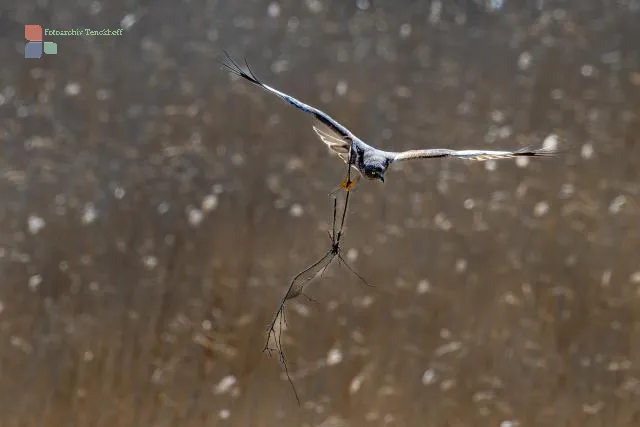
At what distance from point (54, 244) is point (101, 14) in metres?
0.29

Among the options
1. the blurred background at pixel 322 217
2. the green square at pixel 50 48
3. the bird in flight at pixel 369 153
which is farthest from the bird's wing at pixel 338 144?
the green square at pixel 50 48

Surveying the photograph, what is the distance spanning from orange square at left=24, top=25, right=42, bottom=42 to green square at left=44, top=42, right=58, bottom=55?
0.01 meters

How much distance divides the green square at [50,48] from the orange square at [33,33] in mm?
12

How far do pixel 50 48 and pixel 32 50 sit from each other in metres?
0.02

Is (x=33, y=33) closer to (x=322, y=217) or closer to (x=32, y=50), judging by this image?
(x=32, y=50)

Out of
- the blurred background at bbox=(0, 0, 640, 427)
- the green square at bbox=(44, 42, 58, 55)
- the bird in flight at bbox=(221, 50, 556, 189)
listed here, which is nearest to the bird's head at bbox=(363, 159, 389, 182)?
the bird in flight at bbox=(221, 50, 556, 189)

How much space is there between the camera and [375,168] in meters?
0.29

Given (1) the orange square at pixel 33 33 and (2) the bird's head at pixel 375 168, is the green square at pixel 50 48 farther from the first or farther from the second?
(2) the bird's head at pixel 375 168

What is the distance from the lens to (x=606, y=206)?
2.01ft

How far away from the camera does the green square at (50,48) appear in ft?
2.02

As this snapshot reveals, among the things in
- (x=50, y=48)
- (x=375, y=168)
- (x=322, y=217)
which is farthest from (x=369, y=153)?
(x=50, y=48)

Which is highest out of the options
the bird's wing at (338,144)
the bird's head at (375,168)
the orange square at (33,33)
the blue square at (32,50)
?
Answer: the orange square at (33,33)

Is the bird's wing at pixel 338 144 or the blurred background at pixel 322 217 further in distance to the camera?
the blurred background at pixel 322 217

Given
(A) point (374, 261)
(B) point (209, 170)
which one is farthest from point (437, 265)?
(B) point (209, 170)
